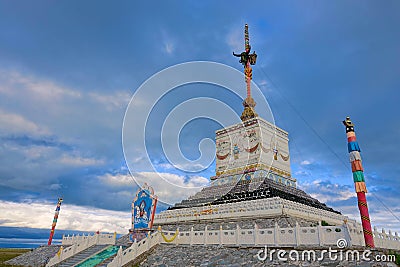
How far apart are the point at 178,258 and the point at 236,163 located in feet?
81.3

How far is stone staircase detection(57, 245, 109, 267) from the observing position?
17.7m

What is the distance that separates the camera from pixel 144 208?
1930cm

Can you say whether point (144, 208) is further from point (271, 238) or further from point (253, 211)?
point (271, 238)

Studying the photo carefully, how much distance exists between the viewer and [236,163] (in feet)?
127

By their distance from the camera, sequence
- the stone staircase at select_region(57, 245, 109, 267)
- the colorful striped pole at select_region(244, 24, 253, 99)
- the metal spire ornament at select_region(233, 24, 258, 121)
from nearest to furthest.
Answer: the stone staircase at select_region(57, 245, 109, 267), the metal spire ornament at select_region(233, 24, 258, 121), the colorful striped pole at select_region(244, 24, 253, 99)

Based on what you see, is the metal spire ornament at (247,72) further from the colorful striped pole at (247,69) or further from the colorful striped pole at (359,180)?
the colorful striped pole at (359,180)

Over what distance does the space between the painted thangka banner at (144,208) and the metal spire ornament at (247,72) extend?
25.6m

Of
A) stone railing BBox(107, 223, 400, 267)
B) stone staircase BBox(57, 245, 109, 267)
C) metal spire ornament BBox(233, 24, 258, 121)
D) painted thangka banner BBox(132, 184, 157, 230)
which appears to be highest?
metal spire ornament BBox(233, 24, 258, 121)

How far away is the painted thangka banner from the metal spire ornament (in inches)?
1006

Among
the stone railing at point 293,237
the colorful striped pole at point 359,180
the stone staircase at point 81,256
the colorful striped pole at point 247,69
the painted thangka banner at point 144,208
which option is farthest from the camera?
the colorful striped pole at point 247,69

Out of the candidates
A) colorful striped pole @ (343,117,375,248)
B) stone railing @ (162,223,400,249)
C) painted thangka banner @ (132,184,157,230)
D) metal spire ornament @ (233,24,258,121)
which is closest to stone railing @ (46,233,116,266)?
painted thangka banner @ (132,184,157,230)

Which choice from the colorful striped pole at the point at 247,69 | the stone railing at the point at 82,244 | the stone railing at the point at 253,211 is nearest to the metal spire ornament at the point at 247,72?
the colorful striped pole at the point at 247,69

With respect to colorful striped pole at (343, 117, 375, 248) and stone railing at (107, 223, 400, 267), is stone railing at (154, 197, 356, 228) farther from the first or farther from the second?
colorful striped pole at (343, 117, 375, 248)

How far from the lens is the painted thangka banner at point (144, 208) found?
61.7 feet
